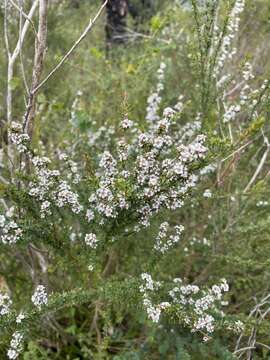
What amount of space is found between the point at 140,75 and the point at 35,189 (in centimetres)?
184

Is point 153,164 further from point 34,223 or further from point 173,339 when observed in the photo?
point 173,339

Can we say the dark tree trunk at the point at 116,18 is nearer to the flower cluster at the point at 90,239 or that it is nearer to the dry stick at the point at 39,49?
the dry stick at the point at 39,49

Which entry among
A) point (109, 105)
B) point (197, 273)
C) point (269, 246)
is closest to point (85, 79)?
point (109, 105)

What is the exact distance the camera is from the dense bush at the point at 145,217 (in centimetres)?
163

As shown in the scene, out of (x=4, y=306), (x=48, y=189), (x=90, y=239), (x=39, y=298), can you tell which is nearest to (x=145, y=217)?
(x=90, y=239)

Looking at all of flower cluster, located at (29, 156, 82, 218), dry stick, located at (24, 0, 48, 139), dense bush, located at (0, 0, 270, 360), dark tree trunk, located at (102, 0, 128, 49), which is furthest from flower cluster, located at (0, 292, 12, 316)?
dark tree trunk, located at (102, 0, 128, 49)

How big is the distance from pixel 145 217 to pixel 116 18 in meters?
4.68

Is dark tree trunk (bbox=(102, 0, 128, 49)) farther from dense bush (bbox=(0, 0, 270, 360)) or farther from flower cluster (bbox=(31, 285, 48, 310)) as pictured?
flower cluster (bbox=(31, 285, 48, 310))

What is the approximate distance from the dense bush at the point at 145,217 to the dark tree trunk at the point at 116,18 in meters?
1.64

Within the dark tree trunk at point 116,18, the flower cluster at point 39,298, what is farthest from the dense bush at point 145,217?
the dark tree trunk at point 116,18

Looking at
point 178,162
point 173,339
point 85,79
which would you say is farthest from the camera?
point 85,79

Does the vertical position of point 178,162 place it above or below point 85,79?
below

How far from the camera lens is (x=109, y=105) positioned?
3402mm

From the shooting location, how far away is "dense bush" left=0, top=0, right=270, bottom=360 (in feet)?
5.35
